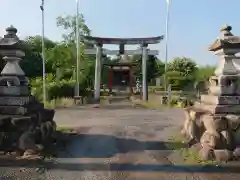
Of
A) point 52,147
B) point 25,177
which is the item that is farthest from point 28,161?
point 52,147

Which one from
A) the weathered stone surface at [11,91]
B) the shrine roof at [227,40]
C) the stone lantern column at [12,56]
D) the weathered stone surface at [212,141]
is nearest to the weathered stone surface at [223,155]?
the weathered stone surface at [212,141]

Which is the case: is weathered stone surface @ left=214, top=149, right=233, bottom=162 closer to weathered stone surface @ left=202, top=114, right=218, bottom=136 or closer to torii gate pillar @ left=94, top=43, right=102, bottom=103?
weathered stone surface @ left=202, top=114, right=218, bottom=136

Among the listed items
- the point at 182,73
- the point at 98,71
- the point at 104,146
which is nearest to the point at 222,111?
the point at 104,146

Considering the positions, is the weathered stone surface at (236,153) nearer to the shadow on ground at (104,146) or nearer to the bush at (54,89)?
the shadow on ground at (104,146)

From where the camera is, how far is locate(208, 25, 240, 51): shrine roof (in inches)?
359

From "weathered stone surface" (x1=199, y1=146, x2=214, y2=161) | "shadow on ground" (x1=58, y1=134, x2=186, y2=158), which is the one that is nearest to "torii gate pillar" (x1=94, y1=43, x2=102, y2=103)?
"shadow on ground" (x1=58, y1=134, x2=186, y2=158)

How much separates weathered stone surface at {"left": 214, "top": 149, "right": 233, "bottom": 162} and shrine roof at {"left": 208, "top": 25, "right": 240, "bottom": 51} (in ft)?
9.29

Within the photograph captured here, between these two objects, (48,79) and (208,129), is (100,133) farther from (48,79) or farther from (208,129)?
(48,79)

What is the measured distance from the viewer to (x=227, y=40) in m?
9.20

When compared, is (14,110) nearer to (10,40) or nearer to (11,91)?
(11,91)

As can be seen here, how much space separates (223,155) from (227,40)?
10.2 ft

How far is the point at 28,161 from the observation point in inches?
308

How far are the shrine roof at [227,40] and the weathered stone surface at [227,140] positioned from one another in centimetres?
234

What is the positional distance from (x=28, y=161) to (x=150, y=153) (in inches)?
121
